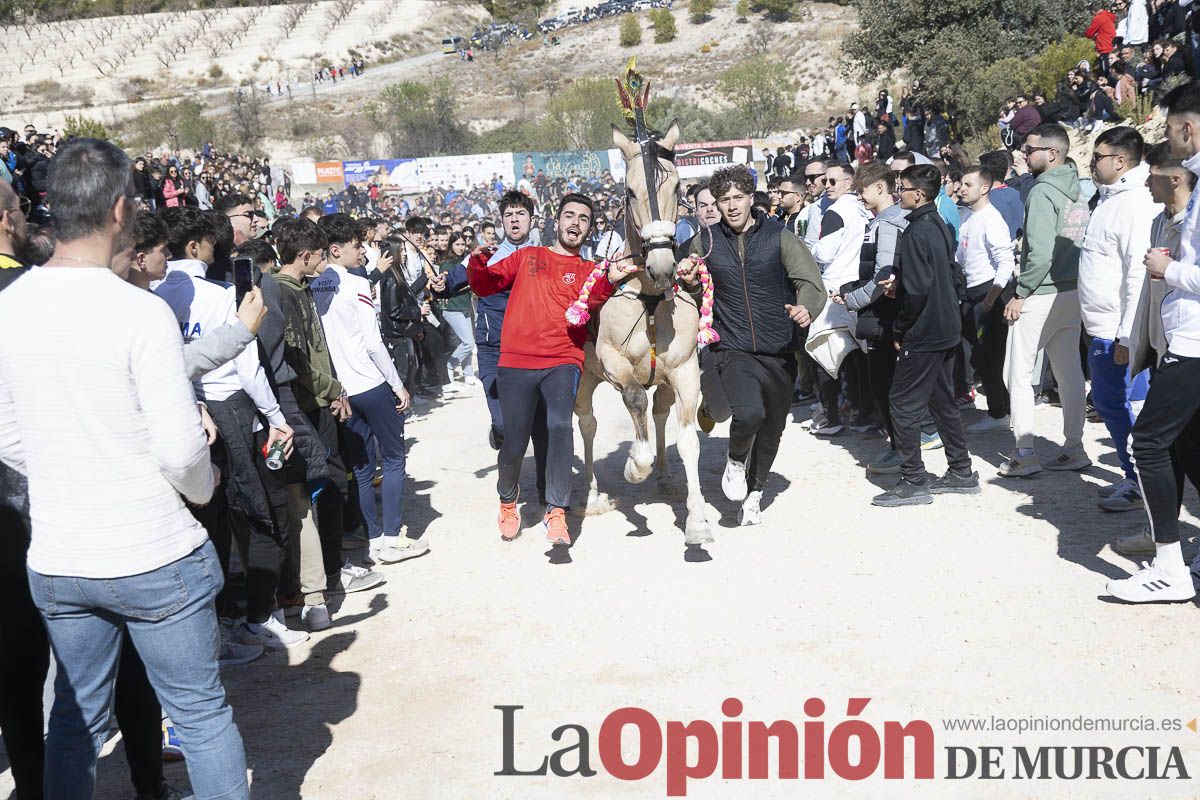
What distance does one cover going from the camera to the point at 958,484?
273 inches

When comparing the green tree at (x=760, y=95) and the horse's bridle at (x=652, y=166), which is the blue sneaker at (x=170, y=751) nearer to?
the horse's bridle at (x=652, y=166)

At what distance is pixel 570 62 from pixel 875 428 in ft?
249

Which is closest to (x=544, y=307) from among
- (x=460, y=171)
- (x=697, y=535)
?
(x=697, y=535)

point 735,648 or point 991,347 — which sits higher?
point 991,347

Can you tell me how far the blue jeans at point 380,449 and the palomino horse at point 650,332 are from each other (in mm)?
1503

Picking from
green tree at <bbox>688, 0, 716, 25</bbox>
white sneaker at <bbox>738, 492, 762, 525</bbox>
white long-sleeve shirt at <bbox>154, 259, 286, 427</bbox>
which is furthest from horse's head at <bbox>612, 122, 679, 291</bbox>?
green tree at <bbox>688, 0, 716, 25</bbox>

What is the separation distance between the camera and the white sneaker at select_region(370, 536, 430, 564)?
6508 mm

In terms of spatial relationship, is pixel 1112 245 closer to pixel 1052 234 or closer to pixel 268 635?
pixel 1052 234

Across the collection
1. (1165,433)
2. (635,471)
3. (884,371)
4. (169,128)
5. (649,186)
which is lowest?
(635,471)

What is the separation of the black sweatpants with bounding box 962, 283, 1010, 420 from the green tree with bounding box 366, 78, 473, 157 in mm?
52962

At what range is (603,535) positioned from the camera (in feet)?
22.3

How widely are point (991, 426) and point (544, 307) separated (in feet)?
15.8

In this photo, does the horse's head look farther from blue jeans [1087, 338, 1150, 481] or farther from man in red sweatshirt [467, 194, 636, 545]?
blue jeans [1087, 338, 1150, 481]

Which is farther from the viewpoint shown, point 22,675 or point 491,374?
point 491,374
